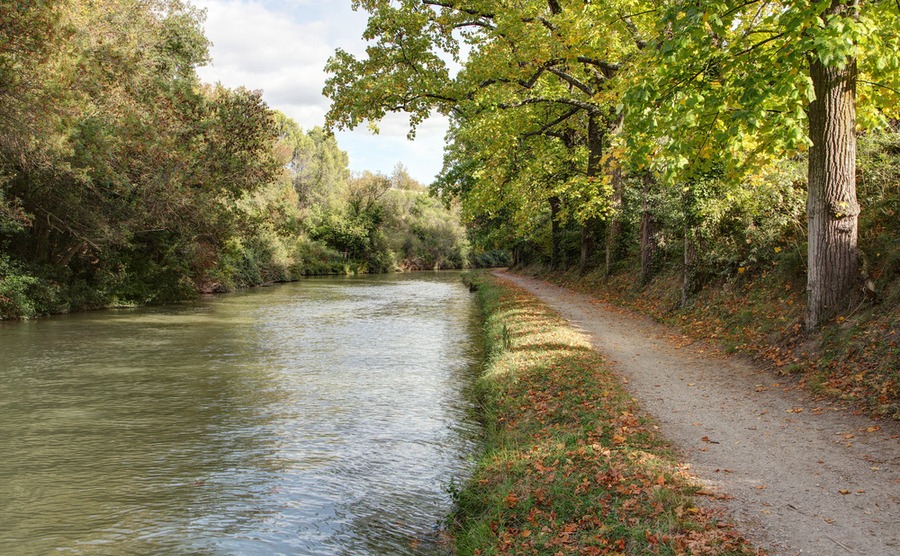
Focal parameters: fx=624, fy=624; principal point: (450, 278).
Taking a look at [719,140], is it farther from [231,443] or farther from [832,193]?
[231,443]

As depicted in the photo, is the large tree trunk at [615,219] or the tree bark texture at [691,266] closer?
the tree bark texture at [691,266]

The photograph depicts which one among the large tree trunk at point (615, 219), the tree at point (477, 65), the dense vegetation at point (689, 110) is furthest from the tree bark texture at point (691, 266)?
the large tree trunk at point (615, 219)

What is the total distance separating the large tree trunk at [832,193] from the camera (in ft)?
31.8

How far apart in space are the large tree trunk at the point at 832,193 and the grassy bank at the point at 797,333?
0.45 meters

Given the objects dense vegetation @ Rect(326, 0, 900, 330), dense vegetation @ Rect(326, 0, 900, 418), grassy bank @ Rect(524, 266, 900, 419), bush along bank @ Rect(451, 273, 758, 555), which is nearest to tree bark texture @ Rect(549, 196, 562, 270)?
dense vegetation @ Rect(326, 0, 900, 330)

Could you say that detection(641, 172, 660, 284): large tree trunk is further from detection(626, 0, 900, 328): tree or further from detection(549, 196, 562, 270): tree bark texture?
detection(549, 196, 562, 270): tree bark texture

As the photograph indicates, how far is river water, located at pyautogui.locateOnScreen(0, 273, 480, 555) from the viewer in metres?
6.23

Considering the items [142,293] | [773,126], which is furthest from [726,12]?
[142,293]

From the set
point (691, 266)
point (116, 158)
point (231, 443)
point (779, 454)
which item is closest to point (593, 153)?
point (691, 266)

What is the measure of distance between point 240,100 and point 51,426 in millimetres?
19068

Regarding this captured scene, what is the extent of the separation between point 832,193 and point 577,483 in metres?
6.89

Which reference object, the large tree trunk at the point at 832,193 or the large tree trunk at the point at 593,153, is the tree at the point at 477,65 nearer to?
the large tree trunk at the point at 593,153

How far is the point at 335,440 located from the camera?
30.0 feet

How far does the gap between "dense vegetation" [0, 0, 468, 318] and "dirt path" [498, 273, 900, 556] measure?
56.5ft
